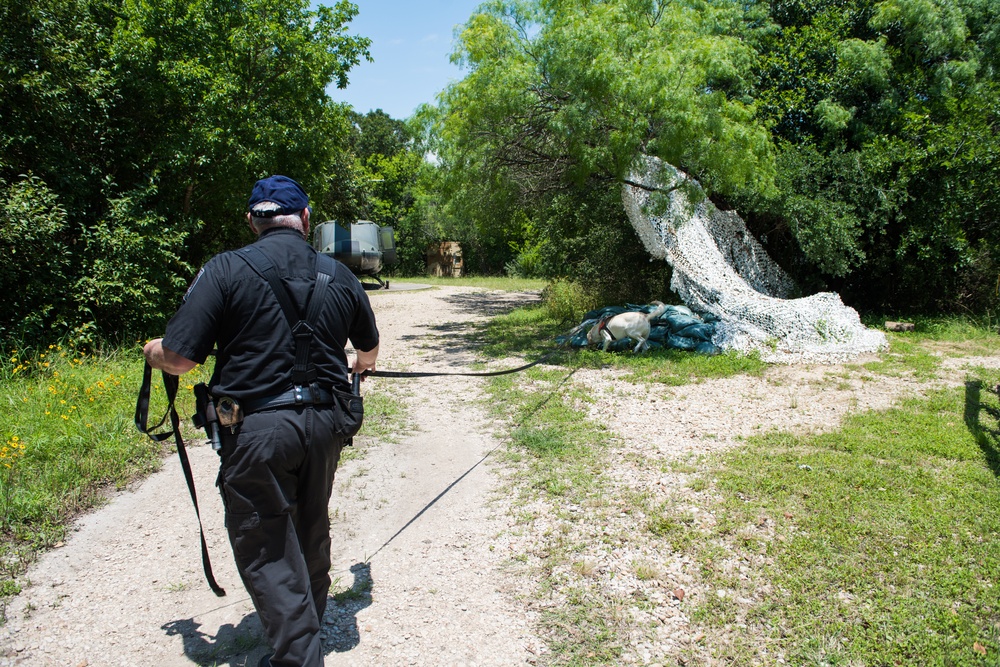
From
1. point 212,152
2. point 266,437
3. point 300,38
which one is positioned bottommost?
point 266,437

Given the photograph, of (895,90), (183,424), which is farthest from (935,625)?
(895,90)

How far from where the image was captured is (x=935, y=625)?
9.84 feet

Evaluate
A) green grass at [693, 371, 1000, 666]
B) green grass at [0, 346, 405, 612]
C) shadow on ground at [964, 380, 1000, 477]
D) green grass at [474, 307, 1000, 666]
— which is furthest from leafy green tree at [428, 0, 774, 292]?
green grass at [693, 371, 1000, 666]

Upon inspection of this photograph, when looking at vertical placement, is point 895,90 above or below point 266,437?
above

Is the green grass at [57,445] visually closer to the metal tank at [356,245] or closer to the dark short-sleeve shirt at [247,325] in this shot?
the dark short-sleeve shirt at [247,325]

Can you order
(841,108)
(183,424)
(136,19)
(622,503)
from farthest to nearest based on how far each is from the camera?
1. (841,108)
2. (136,19)
3. (183,424)
4. (622,503)

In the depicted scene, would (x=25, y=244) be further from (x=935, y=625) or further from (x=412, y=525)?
(x=935, y=625)

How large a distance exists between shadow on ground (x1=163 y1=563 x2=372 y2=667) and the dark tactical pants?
56 cm

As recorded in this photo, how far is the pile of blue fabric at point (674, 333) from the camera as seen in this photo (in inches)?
368

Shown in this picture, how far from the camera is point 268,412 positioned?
2.41m

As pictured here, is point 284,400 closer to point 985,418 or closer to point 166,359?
point 166,359

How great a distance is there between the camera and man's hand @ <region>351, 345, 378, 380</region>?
9.54 ft

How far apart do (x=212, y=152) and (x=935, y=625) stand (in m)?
9.60

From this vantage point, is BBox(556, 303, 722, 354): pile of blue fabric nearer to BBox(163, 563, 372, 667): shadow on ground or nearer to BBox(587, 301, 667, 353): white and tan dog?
BBox(587, 301, 667, 353): white and tan dog
